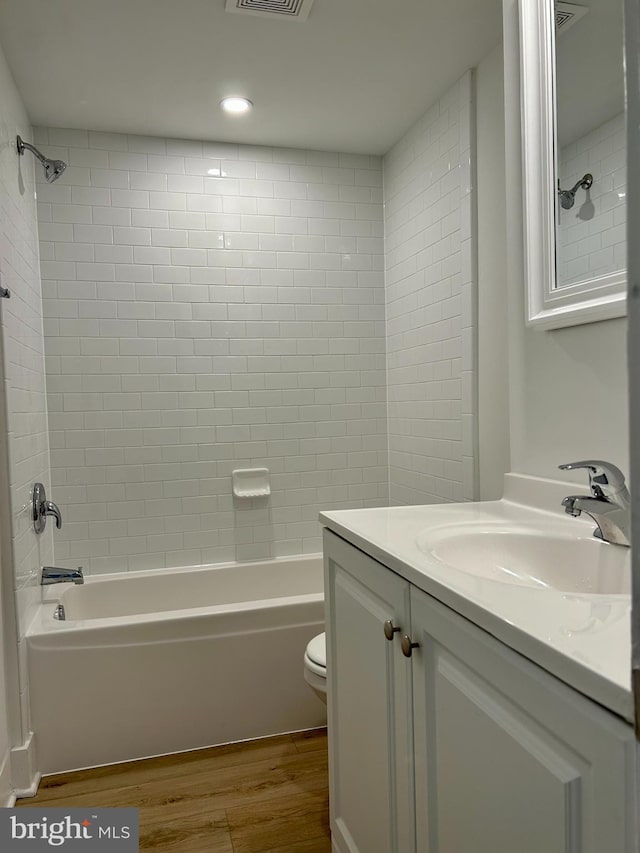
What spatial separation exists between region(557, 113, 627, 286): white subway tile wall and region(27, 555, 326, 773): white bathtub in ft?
5.31

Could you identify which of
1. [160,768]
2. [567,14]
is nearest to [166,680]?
[160,768]

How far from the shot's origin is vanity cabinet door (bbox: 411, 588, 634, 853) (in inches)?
26.2

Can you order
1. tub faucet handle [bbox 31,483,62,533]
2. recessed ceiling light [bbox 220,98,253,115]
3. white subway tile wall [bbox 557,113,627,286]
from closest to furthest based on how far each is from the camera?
white subway tile wall [bbox 557,113,627,286] → tub faucet handle [bbox 31,483,62,533] → recessed ceiling light [bbox 220,98,253,115]

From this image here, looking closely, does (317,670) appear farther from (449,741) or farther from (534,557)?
(449,741)

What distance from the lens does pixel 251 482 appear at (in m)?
3.27

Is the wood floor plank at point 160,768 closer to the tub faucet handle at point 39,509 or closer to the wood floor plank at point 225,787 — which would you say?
the wood floor plank at point 225,787

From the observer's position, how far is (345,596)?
5.16 feet

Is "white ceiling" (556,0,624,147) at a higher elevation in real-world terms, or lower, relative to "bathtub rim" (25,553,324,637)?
higher

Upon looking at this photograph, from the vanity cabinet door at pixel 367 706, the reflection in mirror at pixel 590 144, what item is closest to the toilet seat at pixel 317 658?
the vanity cabinet door at pixel 367 706

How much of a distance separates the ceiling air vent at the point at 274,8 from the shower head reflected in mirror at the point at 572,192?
3.53ft

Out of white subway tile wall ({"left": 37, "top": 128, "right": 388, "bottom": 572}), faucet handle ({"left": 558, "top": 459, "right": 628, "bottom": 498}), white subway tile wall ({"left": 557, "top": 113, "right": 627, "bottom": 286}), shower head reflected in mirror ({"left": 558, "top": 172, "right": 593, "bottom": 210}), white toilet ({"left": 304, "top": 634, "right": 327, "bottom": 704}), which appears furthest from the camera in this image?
white subway tile wall ({"left": 37, "top": 128, "right": 388, "bottom": 572})

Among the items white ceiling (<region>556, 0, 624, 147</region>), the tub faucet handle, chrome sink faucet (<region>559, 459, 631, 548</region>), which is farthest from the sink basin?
the tub faucet handle

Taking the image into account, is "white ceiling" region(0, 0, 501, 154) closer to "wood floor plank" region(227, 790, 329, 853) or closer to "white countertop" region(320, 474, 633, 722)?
"white countertop" region(320, 474, 633, 722)

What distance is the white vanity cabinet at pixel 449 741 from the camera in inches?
27.3
